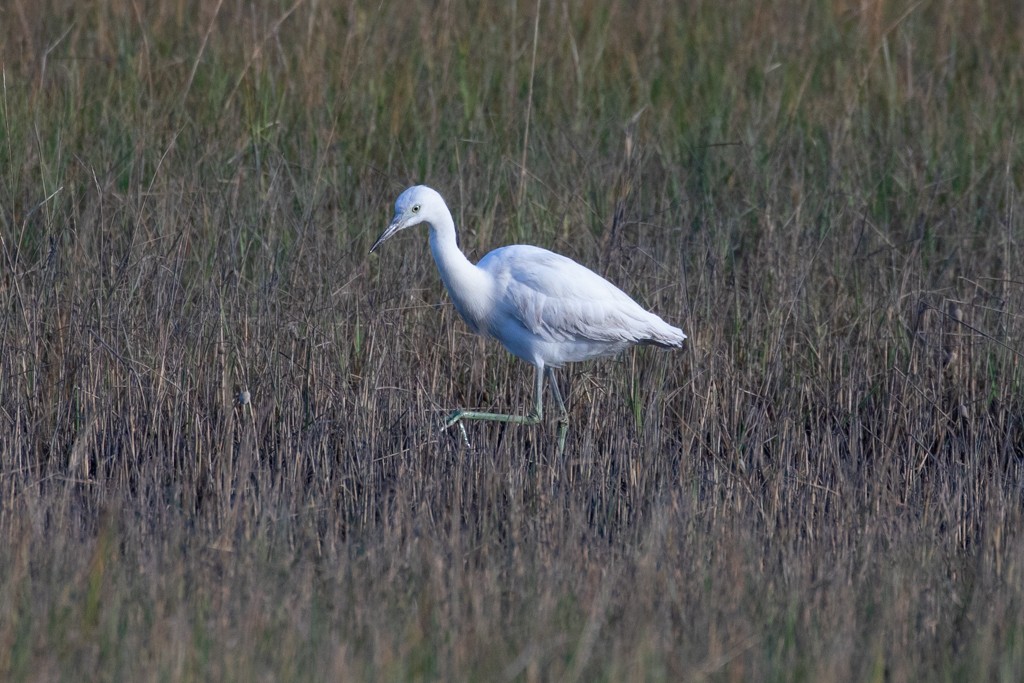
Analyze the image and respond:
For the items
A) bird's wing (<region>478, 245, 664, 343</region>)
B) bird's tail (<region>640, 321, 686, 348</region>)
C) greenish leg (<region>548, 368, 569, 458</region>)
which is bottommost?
greenish leg (<region>548, 368, 569, 458</region>)

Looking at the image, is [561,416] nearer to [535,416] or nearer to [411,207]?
[535,416]

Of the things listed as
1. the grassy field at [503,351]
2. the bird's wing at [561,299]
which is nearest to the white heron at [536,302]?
the bird's wing at [561,299]

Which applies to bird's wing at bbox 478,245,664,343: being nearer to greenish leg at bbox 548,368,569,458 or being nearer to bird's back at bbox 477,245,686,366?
bird's back at bbox 477,245,686,366

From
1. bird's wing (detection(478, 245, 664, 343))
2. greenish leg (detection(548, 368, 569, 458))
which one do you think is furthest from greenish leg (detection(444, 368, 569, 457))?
bird's wing (detection(478, 245, 664, 343))

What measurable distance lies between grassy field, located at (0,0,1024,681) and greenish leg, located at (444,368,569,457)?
8 centimetres

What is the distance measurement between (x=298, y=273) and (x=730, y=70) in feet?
7.16

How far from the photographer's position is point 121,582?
296 cm

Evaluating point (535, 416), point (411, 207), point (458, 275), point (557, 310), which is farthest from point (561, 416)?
point (411, 207)

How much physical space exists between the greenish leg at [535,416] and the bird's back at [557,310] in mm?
90

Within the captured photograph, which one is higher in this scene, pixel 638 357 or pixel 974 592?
pixel 638 357

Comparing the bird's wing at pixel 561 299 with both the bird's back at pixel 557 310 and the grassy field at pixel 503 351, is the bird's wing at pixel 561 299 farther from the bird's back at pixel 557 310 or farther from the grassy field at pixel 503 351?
the grassy field at pixel 503 351

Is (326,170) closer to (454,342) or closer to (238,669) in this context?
(454,342)

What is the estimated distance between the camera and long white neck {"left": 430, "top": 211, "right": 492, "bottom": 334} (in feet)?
14.5

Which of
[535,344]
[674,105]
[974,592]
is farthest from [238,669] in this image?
[674,105]
